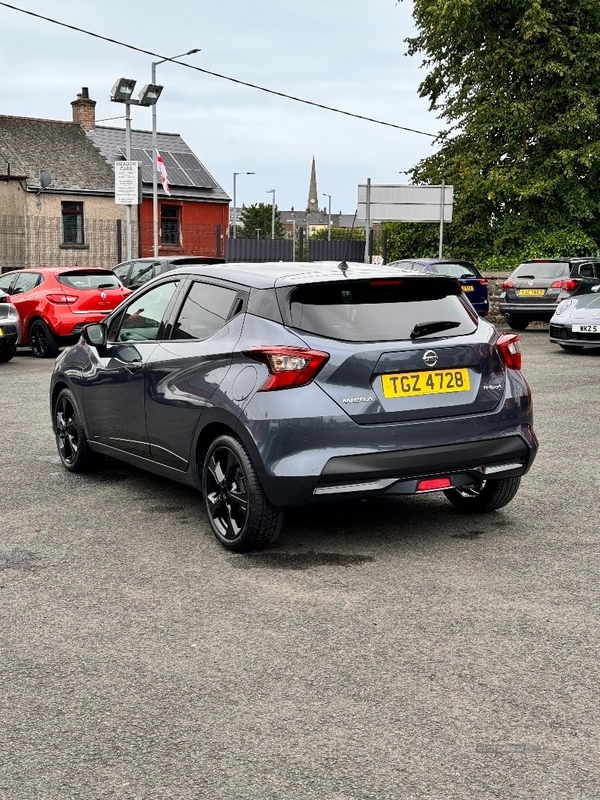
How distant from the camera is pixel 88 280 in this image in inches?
716

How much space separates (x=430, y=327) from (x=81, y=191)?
39937 millimetres

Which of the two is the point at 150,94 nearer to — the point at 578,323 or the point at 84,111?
the point at 84,111

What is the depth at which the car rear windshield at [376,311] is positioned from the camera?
552 cm

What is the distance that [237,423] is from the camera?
5.48m

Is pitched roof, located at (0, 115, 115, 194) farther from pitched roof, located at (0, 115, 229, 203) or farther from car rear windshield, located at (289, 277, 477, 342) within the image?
car rear windshield, located at (289, 277, 477, 342)

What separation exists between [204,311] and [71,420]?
2.15m

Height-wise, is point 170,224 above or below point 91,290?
above

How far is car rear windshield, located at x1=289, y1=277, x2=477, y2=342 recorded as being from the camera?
5.52 metres

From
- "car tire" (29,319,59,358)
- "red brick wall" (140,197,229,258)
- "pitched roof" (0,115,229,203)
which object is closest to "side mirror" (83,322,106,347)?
"car tire" (29,319,59,358)

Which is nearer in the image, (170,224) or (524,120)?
(524,120)

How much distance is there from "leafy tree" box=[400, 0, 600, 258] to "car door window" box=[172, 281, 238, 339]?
96.2 ft

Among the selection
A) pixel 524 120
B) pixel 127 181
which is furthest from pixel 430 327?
pixel 524 120

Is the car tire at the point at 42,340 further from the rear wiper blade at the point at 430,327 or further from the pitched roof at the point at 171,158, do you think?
the pitched roof at the point at 171,158

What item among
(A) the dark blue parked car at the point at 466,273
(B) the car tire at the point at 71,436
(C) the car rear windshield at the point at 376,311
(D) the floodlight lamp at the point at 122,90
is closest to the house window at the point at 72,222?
(D) the floodlight lamp at the point at 122,90
